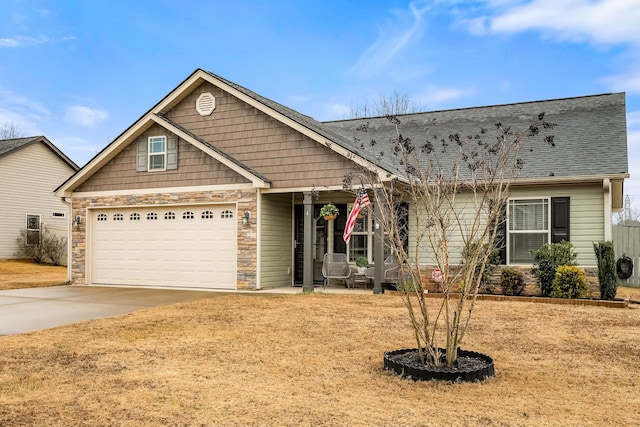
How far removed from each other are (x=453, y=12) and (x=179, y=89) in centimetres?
848

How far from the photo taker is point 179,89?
15.0m

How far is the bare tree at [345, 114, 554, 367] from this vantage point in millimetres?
6117

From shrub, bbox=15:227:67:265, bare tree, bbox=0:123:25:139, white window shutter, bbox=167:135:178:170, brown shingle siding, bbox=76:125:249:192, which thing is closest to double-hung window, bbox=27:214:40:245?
shrub, bbox=15:227:67:265

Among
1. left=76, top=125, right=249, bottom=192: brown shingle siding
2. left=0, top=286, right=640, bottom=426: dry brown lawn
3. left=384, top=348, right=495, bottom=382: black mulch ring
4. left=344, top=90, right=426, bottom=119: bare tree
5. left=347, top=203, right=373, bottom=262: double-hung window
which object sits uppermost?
left=344, top=90, right=426, bottom=119: bare tree

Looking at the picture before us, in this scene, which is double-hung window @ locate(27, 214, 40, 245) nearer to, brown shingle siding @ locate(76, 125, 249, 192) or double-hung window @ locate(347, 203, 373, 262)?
brown shingle siding @ locate(76, 125, 249, 192)

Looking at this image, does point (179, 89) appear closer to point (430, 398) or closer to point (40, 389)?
point (40, 389)

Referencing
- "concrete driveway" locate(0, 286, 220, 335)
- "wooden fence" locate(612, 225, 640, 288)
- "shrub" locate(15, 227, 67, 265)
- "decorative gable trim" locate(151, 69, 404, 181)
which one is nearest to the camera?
"concrete driveway" locate(0, 286, 220, 335)

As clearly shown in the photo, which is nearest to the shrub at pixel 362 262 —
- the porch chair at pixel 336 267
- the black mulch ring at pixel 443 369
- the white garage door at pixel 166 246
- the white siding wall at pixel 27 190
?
the porch chair at pixel 336 267

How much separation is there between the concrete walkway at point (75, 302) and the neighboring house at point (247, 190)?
3.20 feet

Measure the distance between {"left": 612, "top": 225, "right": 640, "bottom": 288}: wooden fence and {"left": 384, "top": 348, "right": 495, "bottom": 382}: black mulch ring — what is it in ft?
45.8

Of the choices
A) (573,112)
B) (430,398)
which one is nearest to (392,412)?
(430,398)

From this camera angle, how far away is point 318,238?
1525 cm

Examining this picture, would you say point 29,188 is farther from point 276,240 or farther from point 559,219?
point 559,219

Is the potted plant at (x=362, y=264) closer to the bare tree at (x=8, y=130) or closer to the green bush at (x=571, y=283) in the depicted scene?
the green bush at (x=571, y=283)
